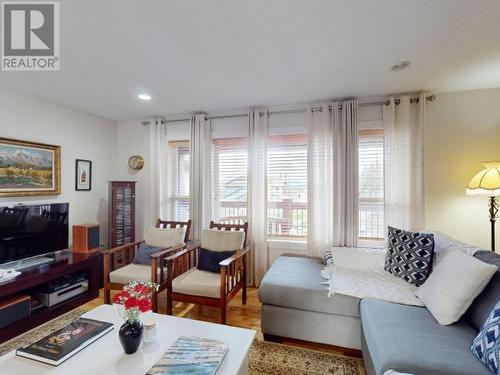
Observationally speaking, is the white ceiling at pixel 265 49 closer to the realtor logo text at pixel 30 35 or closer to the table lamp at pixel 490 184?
the realtor logo text at pixel 30 35

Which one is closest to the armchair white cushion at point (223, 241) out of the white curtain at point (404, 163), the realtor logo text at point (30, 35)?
the white curtain at point (404, 163)

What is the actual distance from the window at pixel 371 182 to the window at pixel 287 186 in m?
0.69

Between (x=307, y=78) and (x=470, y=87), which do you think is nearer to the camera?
(x=307, y=78)

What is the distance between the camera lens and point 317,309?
201 centimetres

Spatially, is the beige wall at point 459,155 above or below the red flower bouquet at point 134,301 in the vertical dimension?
above

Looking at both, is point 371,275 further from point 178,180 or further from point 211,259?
point 178,180

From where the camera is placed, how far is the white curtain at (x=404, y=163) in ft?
9.17

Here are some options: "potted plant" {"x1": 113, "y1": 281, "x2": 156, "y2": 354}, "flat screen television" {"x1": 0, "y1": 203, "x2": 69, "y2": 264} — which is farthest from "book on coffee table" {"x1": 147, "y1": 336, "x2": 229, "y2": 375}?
"flat screen television" {"x1": 0, "y1": 203, "x2": 69, "y2": 264}

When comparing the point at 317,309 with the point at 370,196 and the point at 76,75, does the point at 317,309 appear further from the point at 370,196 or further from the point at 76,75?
the point at 76,75

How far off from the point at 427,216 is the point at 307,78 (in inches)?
81.8

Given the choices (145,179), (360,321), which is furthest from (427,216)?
(145,179)

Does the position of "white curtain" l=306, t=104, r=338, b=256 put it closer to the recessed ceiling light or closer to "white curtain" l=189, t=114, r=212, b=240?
the recessed ceiling light

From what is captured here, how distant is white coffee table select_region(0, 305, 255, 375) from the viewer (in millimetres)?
1213

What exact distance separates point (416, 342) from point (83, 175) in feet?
13.1
